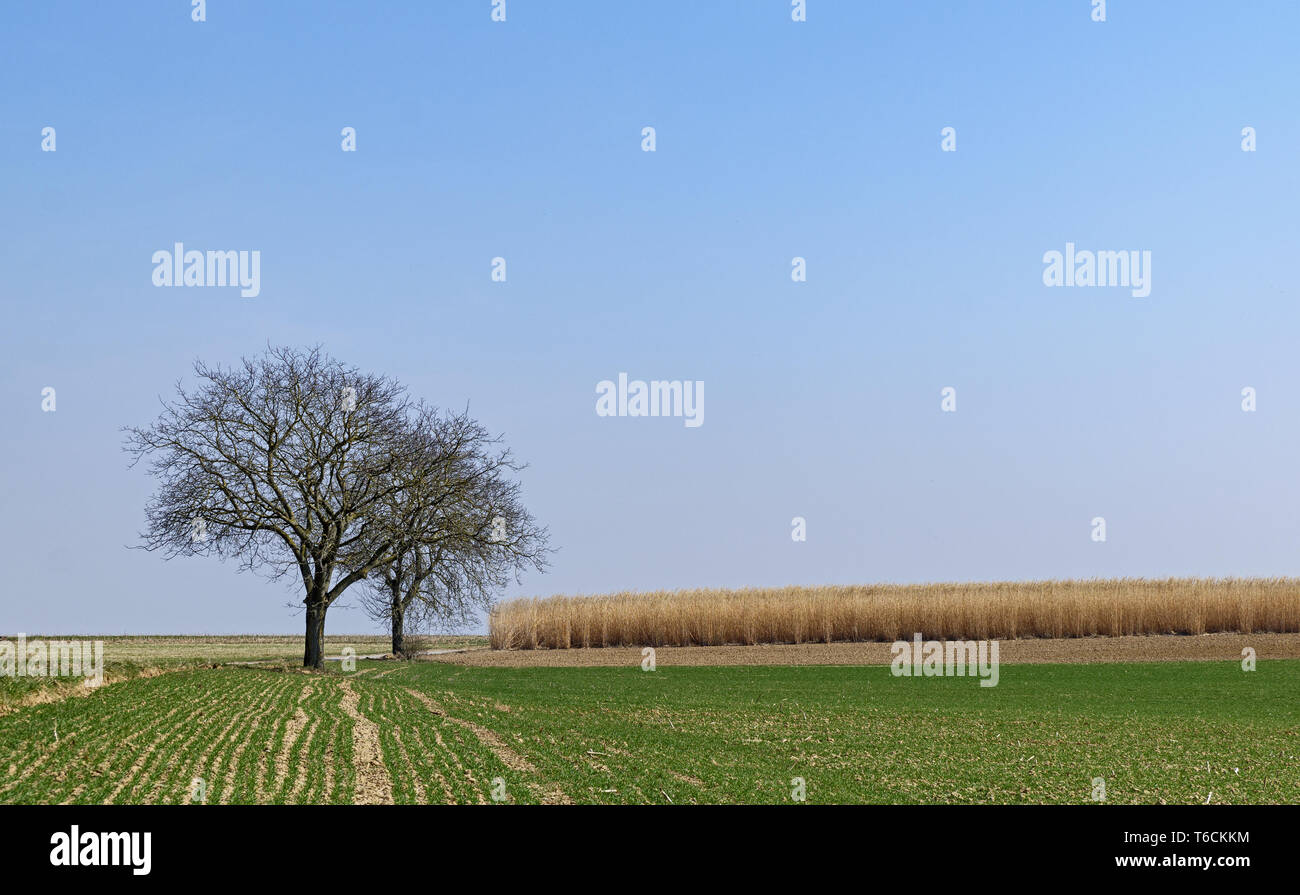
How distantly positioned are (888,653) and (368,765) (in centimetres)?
4701

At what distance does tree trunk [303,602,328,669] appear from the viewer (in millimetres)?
43281

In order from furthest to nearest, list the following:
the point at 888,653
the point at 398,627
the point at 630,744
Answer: the point at 888,653 < the point at 398,627 < the point at 630,744

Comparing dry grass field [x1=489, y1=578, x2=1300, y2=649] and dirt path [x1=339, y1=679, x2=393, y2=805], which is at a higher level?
dirt path [x1=339, y1=679, x2=393, y2=805]

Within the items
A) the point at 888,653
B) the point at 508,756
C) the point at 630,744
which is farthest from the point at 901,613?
the point at 508,756

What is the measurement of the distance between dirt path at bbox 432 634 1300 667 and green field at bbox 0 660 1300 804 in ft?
63.0

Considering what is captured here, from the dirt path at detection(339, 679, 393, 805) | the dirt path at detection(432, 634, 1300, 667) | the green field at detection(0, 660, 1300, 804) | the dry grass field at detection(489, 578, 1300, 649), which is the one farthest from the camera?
the dry grass field at detection(489, 578, 1300, 649)

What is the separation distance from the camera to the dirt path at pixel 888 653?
189 ft

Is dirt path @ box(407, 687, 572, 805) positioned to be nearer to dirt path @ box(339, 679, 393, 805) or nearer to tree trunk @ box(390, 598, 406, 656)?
dirt path @ box(339, 679, 393, 805)

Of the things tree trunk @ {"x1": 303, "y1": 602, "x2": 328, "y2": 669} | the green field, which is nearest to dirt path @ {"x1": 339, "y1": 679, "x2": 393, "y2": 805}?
the green field

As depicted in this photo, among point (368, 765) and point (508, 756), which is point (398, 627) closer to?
point (508, 756)

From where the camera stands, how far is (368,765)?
1806 cm
